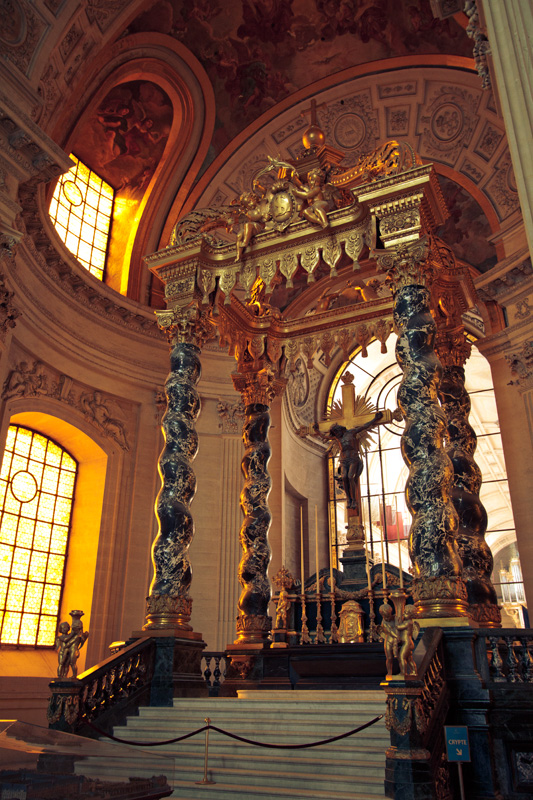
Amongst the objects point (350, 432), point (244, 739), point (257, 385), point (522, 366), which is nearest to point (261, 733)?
point (244, 739)

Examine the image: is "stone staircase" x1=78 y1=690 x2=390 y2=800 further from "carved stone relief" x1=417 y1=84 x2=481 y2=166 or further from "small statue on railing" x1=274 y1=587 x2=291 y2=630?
"carved stone relief" x1=417 y1=84 x2=481 y2=166

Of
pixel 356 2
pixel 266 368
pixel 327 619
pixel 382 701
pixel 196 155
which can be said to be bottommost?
pixel 382 701

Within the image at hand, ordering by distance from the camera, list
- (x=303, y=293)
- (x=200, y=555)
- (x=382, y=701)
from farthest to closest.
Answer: (x=303, y=293)
(x=200, y=555)
(x=382, y=701)

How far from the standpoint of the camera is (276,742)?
20.4ft

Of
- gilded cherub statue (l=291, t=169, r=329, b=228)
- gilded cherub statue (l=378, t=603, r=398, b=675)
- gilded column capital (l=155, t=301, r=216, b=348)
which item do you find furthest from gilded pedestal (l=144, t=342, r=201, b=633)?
gilded cherub statue (l=378, t=603, r=398, b=675)

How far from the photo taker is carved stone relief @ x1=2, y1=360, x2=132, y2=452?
37.3ft

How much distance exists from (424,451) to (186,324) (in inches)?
160

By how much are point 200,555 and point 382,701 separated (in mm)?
6879

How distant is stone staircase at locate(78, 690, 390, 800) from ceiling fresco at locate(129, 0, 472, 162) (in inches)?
481

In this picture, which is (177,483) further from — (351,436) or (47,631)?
(47,631)

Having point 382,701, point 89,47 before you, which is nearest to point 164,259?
point 89,47

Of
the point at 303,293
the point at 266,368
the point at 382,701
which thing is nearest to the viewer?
the point at 382,701

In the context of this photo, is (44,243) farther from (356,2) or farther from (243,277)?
(356,2)

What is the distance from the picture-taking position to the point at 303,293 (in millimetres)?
15898
